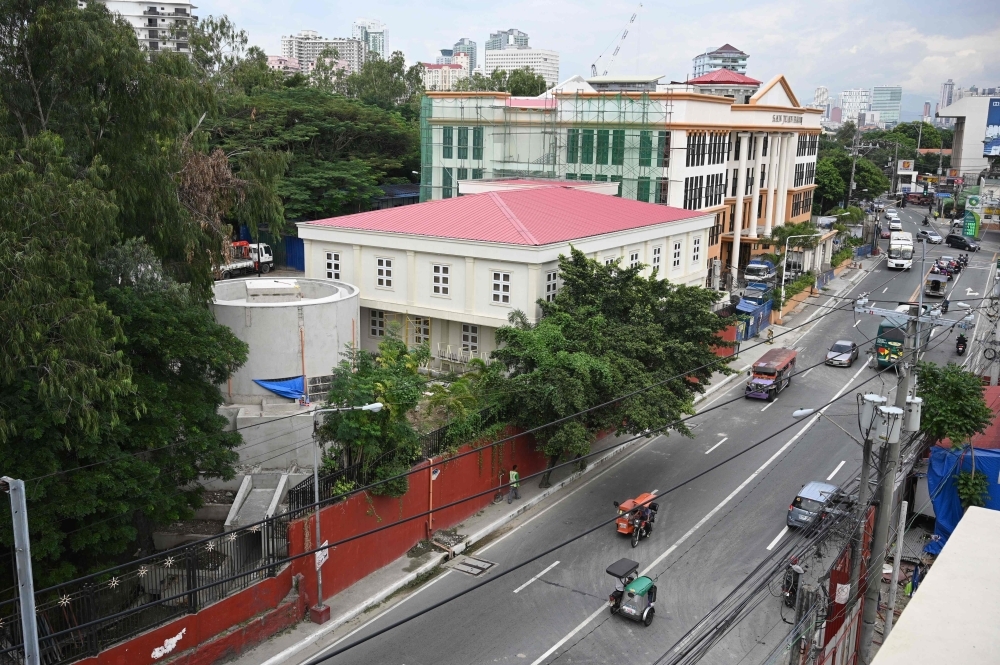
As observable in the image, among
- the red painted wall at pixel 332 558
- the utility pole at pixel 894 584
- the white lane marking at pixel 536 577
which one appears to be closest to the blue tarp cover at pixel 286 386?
the red painted wall at pixel 332 558

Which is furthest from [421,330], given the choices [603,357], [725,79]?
[725,79]

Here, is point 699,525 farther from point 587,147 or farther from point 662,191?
point 587,147

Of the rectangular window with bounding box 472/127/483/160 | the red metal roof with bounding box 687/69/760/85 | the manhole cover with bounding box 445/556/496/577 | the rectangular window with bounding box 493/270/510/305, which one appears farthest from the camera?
the red metal roof with bounding box 687/69/760/85

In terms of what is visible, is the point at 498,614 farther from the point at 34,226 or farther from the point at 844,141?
the point at 844,141

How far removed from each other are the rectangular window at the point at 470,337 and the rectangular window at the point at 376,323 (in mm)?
4054

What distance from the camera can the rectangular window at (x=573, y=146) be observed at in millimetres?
60906

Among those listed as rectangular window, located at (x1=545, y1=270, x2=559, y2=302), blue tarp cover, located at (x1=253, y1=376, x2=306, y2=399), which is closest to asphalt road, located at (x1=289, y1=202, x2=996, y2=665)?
rectangular window, located at (x1=545, y1=270, x2=559, y2=302)

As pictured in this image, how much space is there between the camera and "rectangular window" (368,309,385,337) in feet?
131

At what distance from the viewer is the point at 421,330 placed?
38844 mm

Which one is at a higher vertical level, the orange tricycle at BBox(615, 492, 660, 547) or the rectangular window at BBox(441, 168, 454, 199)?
the rectangular window at BBox(441, 168, 454, 199)

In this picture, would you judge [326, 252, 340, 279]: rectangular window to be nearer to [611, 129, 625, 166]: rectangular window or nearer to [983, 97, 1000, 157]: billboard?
[611, 129, 625, 166]: rectangular window

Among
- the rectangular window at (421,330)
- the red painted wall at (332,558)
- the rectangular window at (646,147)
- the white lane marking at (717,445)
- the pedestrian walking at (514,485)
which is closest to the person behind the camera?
the red painted wall at (332,558)

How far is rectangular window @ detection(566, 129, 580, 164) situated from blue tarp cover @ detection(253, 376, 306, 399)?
35597mm

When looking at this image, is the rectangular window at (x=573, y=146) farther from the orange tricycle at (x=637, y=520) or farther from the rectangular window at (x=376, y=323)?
the orange tricycle at (x=637, y=520)
